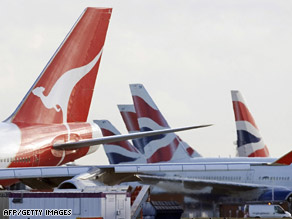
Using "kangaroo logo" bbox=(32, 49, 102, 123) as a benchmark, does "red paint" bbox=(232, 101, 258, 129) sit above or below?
above

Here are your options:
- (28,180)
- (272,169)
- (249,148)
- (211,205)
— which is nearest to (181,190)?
(211,205)

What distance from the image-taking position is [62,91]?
3788 cm

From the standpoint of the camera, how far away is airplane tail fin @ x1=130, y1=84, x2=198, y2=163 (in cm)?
6725

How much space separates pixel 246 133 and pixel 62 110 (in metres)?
45.4

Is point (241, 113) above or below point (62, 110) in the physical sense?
above

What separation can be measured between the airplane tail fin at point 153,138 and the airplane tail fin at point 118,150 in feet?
25.6

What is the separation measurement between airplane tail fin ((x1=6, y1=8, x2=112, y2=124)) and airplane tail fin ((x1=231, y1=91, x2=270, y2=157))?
42.2m

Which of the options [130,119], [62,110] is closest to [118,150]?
[130,119]

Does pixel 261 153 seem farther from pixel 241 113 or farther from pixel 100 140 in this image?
pixel 100 140

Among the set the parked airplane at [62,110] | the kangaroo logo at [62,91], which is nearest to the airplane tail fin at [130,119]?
the parked airplane at [62,110]

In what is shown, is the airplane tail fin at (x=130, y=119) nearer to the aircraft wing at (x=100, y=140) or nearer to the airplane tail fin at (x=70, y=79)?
the airplane tail fin at (x=70, y=79)

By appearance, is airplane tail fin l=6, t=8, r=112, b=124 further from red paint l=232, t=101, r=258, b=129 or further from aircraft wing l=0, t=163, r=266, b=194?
red paint l=232, t=101, r=258, b=129

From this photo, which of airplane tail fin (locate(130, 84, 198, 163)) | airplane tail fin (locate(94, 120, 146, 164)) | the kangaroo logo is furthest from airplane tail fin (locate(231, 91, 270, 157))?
the kangaroo logo

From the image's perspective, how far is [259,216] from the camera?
50.2 m
